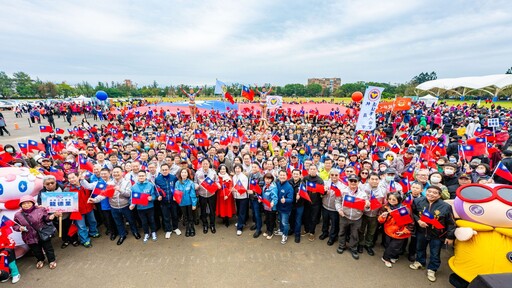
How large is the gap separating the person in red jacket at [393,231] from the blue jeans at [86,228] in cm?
636

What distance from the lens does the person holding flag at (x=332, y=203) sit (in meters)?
4.88

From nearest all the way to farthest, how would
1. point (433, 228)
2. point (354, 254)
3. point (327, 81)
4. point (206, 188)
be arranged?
1. point (433, 228)
2. point (354, 254)
3. point (206, 188)
4. point (327, 81)

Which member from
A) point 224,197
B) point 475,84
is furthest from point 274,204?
point 475,84

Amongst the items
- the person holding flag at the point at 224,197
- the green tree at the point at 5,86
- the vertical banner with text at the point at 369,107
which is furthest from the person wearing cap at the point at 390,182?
the green tree at the point at 5,86

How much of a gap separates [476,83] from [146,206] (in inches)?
2872

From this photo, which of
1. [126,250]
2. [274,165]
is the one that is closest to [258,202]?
[274,165]

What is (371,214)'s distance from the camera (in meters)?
4.69

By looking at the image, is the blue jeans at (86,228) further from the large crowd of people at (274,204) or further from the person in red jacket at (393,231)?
the person in red jacket at (393,231)

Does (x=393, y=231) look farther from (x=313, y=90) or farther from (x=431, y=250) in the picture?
(x=313, y=90)

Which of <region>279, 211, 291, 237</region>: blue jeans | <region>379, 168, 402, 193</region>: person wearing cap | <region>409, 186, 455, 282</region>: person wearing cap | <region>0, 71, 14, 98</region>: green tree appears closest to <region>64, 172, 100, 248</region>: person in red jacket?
<region>279, 211, 291, 237</region>: blue jeans

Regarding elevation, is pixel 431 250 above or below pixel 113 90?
below

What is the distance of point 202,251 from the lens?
4.96 meters

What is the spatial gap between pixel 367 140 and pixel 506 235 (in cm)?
757

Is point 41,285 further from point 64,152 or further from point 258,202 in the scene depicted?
point 64,152
